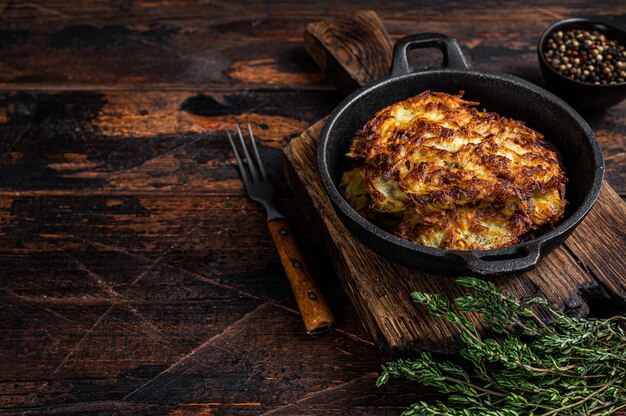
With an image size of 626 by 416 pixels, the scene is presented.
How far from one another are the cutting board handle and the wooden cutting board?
0.63 metres

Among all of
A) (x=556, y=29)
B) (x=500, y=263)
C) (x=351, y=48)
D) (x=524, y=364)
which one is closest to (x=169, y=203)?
(x=351, y=48)

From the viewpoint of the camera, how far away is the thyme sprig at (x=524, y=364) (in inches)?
77.5

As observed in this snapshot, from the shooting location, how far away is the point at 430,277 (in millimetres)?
2279

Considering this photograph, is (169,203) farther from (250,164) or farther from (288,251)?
(288,251)

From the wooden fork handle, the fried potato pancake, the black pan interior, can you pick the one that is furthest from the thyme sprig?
the black pan interior

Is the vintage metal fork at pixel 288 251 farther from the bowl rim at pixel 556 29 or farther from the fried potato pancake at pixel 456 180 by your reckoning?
the bowl rim at pixel 556 29

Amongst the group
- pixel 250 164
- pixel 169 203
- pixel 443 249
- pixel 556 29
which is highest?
pixel 556 29

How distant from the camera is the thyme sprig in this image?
1970 mm

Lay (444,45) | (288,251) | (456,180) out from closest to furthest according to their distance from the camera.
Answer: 1. (456,180)
2. (288,251)
3. (444,45)

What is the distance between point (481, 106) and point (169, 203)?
51.6 inches

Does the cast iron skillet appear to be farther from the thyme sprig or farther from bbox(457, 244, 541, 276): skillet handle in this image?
the thyme sprig

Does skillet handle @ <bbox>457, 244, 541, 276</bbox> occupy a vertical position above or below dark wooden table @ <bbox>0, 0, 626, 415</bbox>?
above

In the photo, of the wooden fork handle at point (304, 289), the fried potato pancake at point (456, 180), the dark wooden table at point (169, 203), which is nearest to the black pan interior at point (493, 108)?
the fried potato pancake at point (456, 180)

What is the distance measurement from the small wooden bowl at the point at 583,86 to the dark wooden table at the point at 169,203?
15 centimetres
